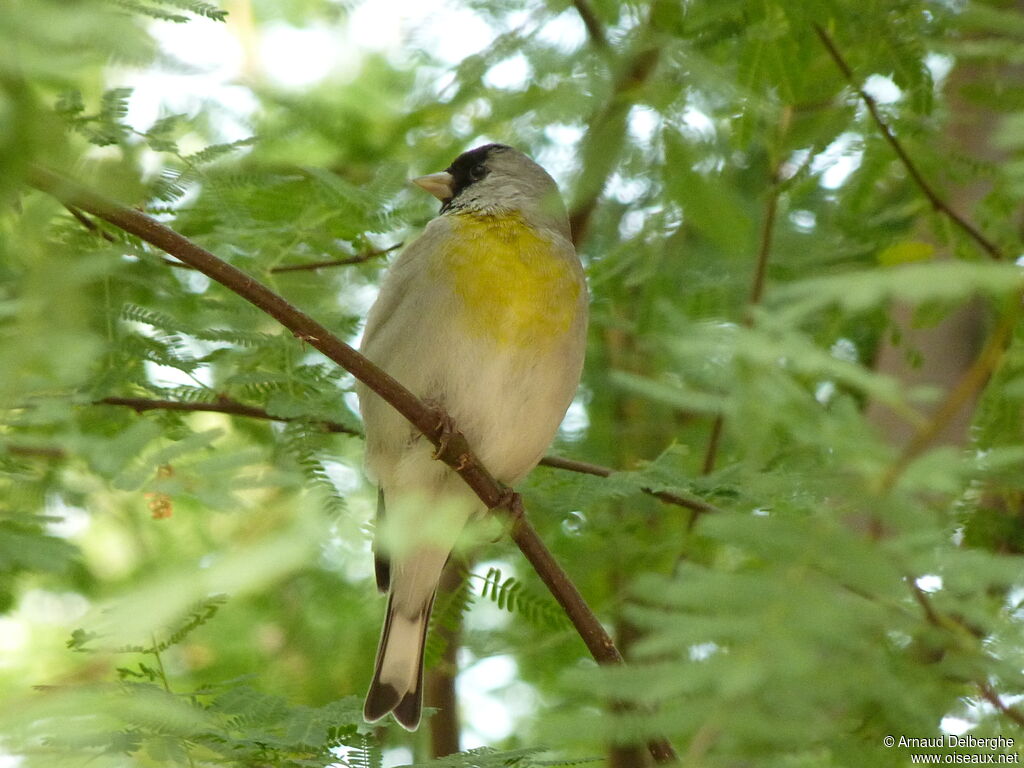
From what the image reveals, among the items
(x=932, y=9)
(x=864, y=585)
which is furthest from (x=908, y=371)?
(x=864, y=585)

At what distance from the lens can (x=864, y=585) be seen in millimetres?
1576

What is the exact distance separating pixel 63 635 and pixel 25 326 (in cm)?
403

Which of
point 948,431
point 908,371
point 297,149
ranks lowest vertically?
point 948,431

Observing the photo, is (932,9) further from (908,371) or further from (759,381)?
(759,381)

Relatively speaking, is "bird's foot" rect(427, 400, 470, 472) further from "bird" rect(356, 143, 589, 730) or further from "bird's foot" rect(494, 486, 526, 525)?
"bird" rect(356, 143, 589, 730)

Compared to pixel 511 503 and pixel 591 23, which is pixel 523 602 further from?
pixel 591 23

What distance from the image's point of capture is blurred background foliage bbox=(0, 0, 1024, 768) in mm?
1552

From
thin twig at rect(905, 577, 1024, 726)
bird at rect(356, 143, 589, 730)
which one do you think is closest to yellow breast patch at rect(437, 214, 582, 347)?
bird at rect(356, 143, 589, 730)

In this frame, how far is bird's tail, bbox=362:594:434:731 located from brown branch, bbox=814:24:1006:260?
Answer: 220 centimetres

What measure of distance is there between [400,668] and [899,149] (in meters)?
2.39

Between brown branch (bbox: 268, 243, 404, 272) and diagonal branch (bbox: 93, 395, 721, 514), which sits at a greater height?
brown branch (bbox: 268, 243, 404, 272)

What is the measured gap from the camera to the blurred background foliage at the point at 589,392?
1.55 m

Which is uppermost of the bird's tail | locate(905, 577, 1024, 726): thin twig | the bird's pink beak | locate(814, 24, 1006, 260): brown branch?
the bird's pink beak

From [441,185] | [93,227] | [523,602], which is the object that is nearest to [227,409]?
[93,227]
